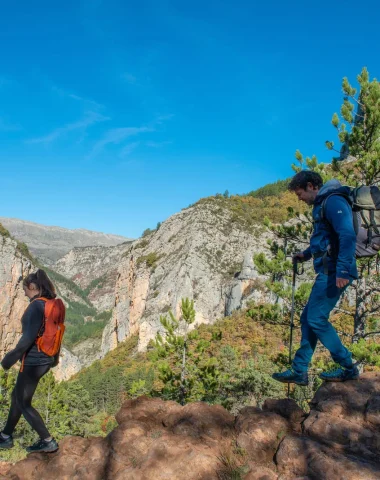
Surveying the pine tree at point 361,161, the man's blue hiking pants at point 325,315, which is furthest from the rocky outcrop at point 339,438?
the pine tree at point 361,161

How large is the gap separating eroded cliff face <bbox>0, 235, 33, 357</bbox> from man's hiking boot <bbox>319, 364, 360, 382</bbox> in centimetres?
4941

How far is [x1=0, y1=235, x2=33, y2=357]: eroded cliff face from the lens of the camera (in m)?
45.8

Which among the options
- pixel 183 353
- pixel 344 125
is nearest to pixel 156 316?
pixel 183 353

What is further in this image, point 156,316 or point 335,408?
point 156,316

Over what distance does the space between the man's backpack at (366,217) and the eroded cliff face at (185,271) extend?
44254 mm

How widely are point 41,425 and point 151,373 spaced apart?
40.3m

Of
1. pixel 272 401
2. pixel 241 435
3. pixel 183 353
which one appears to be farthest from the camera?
pixel 183 353

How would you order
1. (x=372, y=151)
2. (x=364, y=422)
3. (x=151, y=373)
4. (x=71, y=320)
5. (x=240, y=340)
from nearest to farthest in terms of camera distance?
1. (x=364, y=422)
2. (x=372, y=151)
3. (x=240, y=340)
4. (x=151, y=373)
5. (x=71, y=320)

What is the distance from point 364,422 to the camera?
381 centimetres

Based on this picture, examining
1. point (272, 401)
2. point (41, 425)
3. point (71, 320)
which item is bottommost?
point (71, 320)

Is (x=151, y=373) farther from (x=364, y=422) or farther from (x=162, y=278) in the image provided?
(x=364, y=422)

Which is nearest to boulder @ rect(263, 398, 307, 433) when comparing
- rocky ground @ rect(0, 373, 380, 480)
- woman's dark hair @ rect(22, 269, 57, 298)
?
rocky ground @ rect(0, 373, 380, 480)

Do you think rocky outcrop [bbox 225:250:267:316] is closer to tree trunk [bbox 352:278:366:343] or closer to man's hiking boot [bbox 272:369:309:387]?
tree trunk [bbox 352:278:366:343]

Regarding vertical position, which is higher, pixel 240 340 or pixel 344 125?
pixel 344 125
